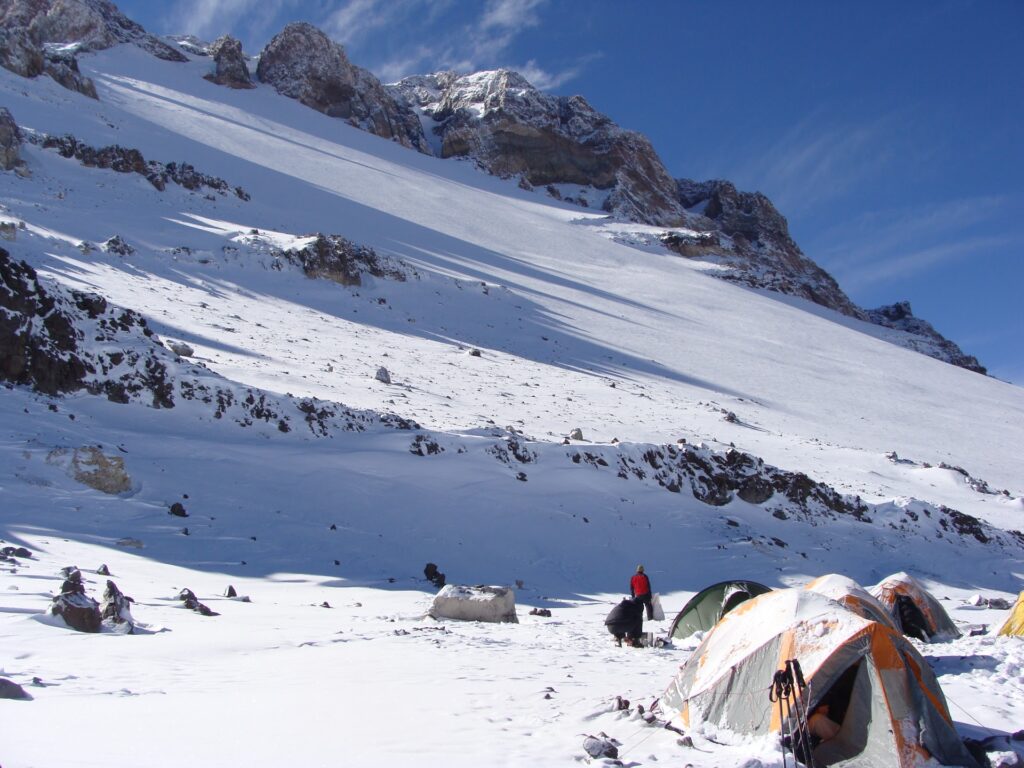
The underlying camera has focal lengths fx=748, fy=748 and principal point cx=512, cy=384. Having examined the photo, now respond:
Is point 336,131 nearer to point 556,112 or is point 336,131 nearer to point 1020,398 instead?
point 556,112

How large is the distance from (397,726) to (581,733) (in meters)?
1.46

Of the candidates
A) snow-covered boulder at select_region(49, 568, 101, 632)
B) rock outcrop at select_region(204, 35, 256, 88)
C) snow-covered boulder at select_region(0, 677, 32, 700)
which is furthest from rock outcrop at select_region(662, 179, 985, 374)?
snow-covered boulder at select_region(0, 677, 32, 700)

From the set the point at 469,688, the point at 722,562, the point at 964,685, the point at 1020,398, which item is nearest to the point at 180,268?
the point at 722,562

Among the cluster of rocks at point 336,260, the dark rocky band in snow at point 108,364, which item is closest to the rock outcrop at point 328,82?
the cluster of rocks at point 336,260

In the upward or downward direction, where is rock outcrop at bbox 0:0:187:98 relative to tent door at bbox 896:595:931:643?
upward

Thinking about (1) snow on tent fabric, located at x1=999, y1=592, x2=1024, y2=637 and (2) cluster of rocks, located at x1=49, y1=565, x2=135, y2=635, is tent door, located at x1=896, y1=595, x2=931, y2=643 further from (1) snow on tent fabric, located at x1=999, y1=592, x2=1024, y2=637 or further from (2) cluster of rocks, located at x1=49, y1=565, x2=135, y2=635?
(2) cluster of rocks, located at x1=49, y1=565, x2=135, y2=635

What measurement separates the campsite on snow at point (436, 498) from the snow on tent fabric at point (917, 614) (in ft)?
0.16

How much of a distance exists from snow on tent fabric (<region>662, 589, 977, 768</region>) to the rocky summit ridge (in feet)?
238

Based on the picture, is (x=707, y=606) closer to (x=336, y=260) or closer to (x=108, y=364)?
(x=108, y=364)

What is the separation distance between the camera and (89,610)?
7562 mm

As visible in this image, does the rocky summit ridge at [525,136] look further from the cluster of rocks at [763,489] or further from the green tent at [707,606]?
the green tent at [707,606]

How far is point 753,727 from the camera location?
6.11 m

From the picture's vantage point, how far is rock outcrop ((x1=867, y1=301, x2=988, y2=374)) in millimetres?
85069

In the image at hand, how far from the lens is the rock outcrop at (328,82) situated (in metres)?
94.8
